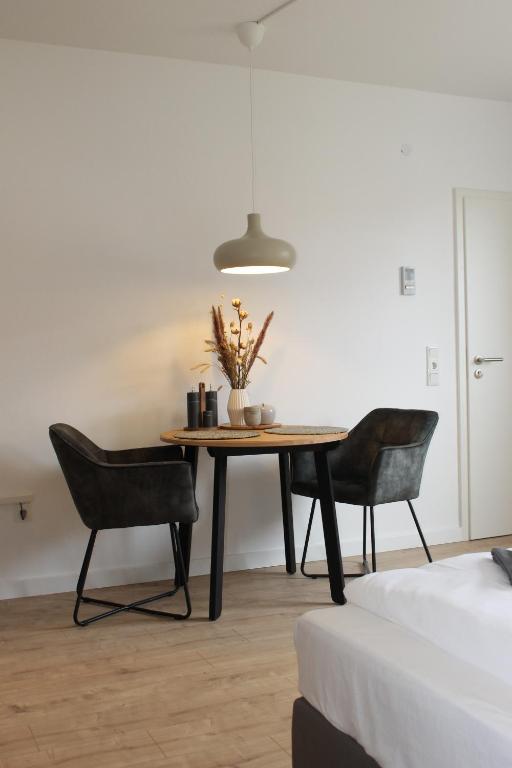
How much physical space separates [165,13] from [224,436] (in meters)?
1.93

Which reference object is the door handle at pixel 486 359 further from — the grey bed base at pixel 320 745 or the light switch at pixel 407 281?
the grey bed base at pixel 320 745

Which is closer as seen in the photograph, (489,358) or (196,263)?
(196,263)

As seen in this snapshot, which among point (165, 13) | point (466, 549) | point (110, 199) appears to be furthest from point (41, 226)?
point (466, 549)

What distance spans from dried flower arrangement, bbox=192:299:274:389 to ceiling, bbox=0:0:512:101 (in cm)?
130

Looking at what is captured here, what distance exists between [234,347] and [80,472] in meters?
1.14

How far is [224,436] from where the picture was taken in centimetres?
370

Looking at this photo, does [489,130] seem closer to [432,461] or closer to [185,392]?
→ [432,461]

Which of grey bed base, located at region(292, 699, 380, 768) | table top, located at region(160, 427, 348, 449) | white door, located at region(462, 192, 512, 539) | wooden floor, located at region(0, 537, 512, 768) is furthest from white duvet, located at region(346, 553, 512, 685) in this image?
white door, located at region(462, 192, 512, 539)

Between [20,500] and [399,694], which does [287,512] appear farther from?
[399,694]

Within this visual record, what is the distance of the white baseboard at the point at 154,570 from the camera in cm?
407

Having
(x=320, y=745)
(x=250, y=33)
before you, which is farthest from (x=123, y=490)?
(x=250, y=33)

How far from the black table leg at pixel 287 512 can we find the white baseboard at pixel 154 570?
0.18m

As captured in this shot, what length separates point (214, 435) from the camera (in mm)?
3746

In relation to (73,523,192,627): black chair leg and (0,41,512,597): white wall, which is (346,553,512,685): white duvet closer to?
(73,523,192,627): black chair leg
